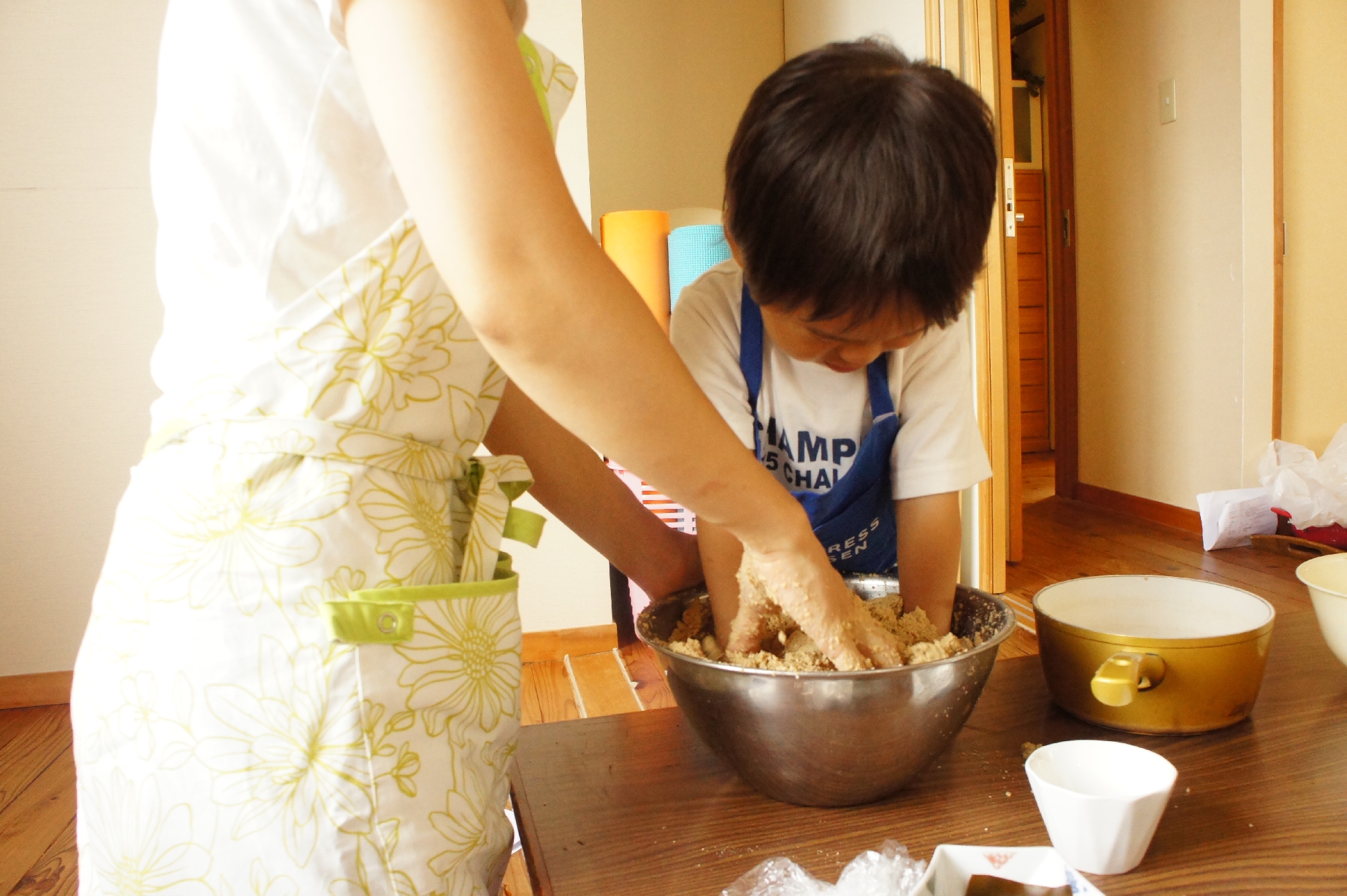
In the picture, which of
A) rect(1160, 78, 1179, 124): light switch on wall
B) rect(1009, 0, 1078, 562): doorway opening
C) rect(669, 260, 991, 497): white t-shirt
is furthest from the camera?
rect(1009, 0, 1078, 562): doorway opening

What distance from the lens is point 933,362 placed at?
2.82 ft

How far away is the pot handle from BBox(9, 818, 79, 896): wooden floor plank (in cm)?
149

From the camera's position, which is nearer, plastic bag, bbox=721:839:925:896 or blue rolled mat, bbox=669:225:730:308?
plastic bag, bbox=721:839:925:896

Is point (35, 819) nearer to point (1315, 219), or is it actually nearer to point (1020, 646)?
point (1020, 646)

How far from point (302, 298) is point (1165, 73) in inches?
132

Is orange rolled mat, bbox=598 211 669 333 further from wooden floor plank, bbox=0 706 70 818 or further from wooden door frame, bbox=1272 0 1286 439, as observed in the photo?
wooden door frame, bbox=1272 0 1286 439

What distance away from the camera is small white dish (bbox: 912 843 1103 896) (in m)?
0.44

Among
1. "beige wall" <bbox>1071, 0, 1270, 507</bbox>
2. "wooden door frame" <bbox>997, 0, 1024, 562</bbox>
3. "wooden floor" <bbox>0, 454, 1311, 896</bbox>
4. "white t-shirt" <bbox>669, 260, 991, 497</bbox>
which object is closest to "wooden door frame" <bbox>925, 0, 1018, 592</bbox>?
"wooden door frame" <bbox>997, 0, 1024, 562</bbox>

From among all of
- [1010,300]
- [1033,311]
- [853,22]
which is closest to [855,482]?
[1010,300]

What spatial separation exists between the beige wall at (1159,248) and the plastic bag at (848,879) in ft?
9.49

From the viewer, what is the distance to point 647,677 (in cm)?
214

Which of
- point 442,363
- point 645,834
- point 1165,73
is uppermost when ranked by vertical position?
point 1165,73

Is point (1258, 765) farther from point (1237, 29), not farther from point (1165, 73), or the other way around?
point (1165, 73)

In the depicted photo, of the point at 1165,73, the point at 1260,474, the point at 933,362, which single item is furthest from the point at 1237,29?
the point at 933,362
